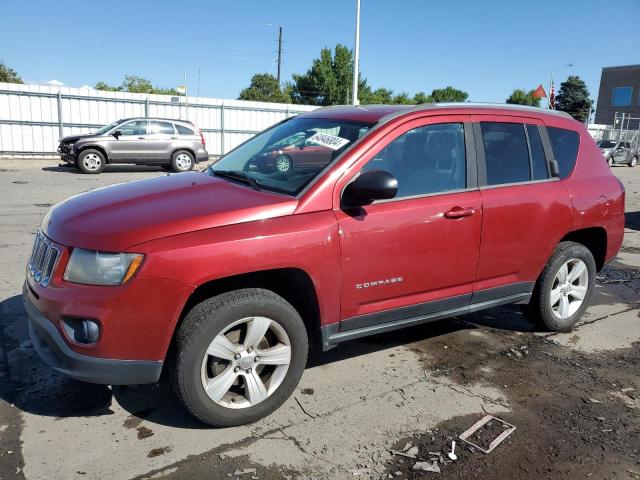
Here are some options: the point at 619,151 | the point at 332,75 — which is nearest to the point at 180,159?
the point at 619,151

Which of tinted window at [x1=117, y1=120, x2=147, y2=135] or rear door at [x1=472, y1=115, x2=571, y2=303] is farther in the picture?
tinted window at [x1=117, y1=120, x2=147, y2=135]

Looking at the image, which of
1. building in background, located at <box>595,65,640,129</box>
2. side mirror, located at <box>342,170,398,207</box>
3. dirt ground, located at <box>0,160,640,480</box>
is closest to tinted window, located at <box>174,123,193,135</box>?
dirt ground, located at <box>0,160,640,480</box>

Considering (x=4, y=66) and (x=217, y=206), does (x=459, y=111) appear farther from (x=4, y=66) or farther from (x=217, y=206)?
(x=4, y=66)

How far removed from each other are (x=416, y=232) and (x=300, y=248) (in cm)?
85

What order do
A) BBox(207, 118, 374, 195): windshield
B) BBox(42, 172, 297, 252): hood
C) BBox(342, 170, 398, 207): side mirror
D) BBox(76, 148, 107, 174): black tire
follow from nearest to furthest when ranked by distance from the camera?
1. BBox(42, 172, 297, 252): hood
2. BBox(342, 170, 398, 207): side mirror
3. BBox(207, 118, 374, 195): windshield
4. BBox(76, 148, 107, 174): black tire

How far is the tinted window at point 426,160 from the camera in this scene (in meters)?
3.49

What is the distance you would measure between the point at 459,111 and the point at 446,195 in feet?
2.21

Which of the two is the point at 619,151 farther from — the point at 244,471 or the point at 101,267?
the point at 101,267

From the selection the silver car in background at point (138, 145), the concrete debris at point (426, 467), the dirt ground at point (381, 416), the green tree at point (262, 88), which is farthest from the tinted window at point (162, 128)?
the green tree at point (262, 88)

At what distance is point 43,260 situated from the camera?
3004mm

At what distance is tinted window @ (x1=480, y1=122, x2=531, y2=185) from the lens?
3.94 metres

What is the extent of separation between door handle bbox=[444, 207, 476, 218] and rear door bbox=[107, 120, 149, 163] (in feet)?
49.8

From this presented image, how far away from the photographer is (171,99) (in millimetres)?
Result: 22422

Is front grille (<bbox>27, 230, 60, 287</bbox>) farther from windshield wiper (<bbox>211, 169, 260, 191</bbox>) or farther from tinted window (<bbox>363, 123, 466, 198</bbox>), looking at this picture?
tinted window (<bbox>363, 123, 466, 198</bbox>)
